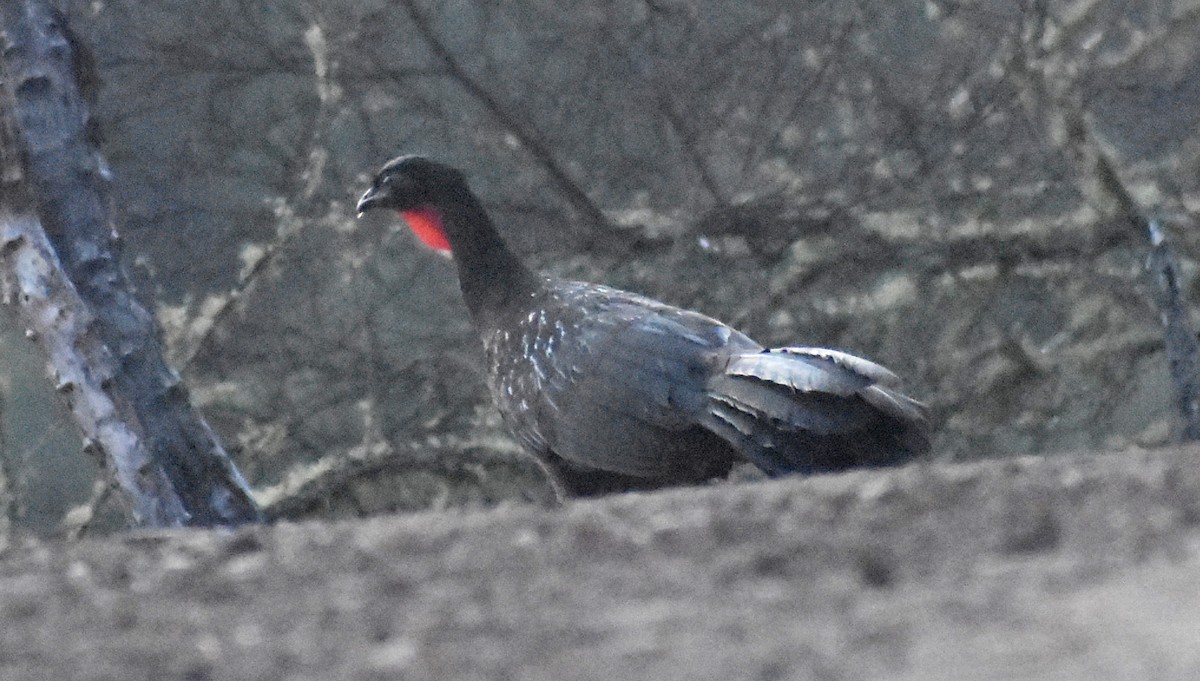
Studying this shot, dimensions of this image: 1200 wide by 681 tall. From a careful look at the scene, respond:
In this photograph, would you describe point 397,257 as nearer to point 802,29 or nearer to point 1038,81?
point 802,29

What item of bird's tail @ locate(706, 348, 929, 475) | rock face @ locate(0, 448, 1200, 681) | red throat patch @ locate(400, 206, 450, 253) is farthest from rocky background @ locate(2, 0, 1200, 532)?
rock face @ locate(0, 448, 1200, 681)

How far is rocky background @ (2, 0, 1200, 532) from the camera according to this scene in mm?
7258

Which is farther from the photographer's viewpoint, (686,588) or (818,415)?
(818,415)

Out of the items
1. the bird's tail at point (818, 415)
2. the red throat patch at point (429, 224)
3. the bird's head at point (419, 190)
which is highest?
the bird's head at point (419, 190)

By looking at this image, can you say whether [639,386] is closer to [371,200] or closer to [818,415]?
[818,415]

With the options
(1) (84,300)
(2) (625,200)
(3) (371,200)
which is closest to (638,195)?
(2) (625,200)

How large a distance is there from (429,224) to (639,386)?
114 cm

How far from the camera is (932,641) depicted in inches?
90.0

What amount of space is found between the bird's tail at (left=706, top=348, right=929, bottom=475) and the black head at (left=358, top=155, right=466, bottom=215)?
1.35m

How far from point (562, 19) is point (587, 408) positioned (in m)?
2.49

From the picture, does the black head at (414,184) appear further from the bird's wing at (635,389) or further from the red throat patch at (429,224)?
the bird's wing at (635,389)

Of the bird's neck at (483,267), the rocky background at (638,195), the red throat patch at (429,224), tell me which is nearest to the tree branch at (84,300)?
the bird's neck at (483,267)

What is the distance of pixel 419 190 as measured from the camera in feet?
19.4

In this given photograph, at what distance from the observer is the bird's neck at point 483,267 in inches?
224
